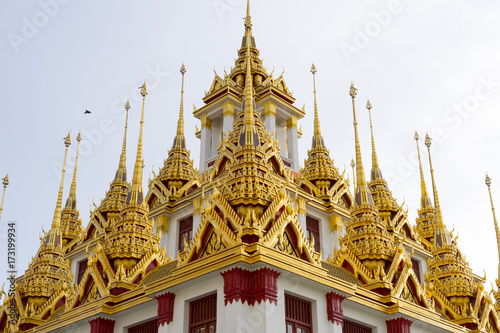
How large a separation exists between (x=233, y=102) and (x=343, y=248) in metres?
14.4

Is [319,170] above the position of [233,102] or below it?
below

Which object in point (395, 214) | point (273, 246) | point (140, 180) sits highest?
point (395, 214)

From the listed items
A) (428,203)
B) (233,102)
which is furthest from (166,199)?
(428,203)

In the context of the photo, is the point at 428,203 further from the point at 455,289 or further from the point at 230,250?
the point at 230,250

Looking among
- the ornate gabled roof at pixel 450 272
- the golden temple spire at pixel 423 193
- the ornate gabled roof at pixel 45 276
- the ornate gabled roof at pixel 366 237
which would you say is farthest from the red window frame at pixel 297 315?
the golden temple spire at pixel 423 193

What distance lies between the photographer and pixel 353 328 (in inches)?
854

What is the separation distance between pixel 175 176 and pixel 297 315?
16.2 metres

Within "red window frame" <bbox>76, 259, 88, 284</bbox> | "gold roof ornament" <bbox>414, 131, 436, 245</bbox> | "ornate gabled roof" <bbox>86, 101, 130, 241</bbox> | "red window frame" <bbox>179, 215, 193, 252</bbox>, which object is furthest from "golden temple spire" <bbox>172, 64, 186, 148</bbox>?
"gold roof ornament" <bbox>414, 131, 436, 245</bbox>

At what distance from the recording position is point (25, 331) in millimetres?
26672

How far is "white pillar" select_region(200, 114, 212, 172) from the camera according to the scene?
121 ft

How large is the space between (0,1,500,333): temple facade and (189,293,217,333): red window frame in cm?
4

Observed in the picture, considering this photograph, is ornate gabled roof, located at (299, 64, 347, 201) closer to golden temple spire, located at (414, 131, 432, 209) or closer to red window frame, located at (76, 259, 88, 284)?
golden temple spire, located at (414, 131, 432, 209)

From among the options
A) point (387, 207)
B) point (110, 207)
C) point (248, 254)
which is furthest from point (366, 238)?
point (110, 207)

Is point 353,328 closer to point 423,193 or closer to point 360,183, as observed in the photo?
point 360,183
